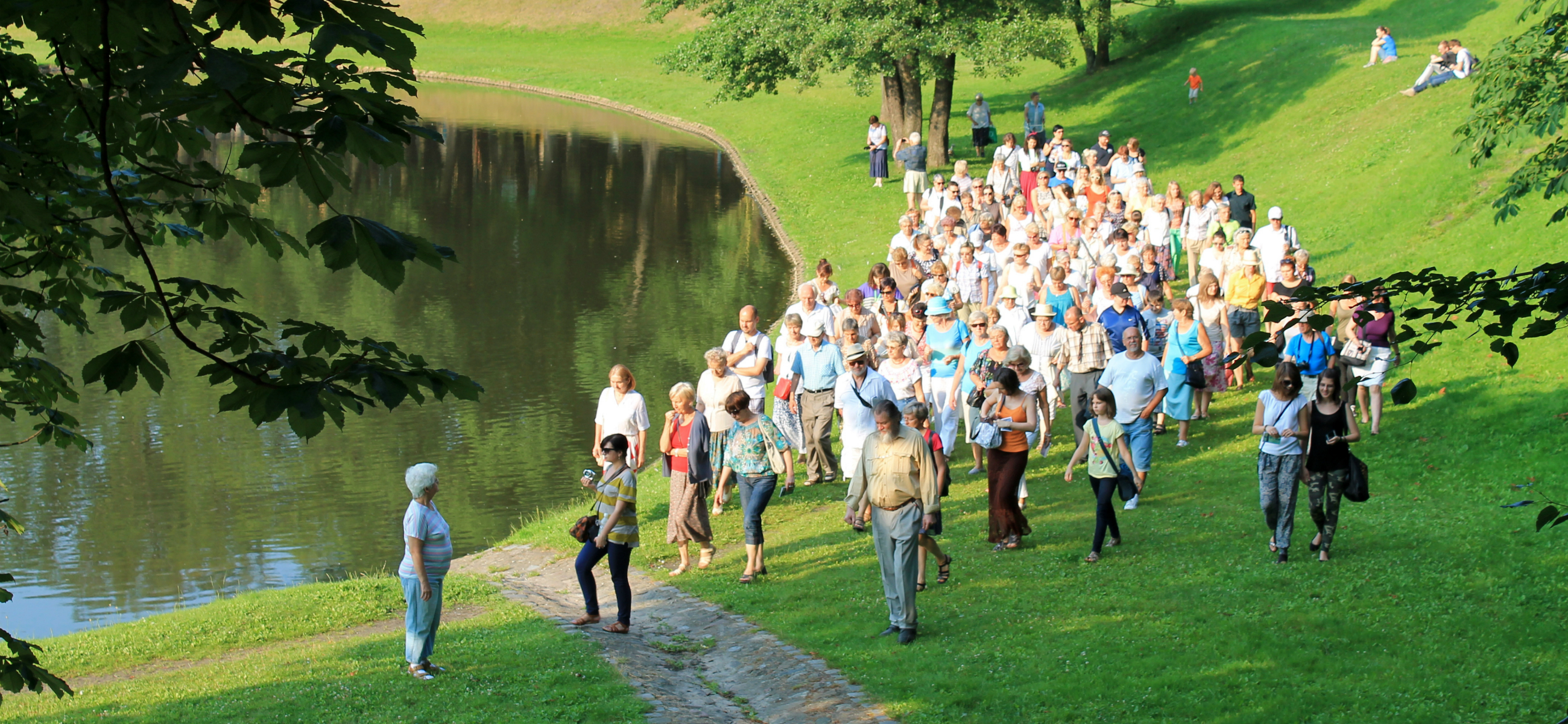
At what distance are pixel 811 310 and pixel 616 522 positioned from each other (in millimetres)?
4944

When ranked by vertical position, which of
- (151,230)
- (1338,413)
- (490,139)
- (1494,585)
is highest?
(490,139)

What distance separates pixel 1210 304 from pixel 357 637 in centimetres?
1008

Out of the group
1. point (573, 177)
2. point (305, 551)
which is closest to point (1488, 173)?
point (305, 551)

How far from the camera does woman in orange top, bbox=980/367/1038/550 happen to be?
1123 centimetres

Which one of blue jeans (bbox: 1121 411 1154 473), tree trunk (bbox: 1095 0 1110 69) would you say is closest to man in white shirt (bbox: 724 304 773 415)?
blue jeans (bbox: 1121 411 1154 473)

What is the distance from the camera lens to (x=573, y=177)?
4053 cm

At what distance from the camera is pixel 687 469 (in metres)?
11.6

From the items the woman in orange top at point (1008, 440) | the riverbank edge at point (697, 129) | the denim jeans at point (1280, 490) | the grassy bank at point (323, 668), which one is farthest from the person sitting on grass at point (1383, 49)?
the grassy bank at point (323, 668)

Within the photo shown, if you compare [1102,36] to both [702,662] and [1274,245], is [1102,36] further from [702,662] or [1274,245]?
[702,662]

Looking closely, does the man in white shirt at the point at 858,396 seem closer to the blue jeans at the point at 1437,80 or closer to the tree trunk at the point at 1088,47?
the blue jeans at the point at 1437,80

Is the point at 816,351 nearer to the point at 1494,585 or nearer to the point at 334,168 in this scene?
the point at 1494,585

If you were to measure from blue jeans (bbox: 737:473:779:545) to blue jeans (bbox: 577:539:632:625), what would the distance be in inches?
52.4

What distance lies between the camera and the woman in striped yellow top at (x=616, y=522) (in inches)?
393

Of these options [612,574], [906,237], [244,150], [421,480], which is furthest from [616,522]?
[906,237]
